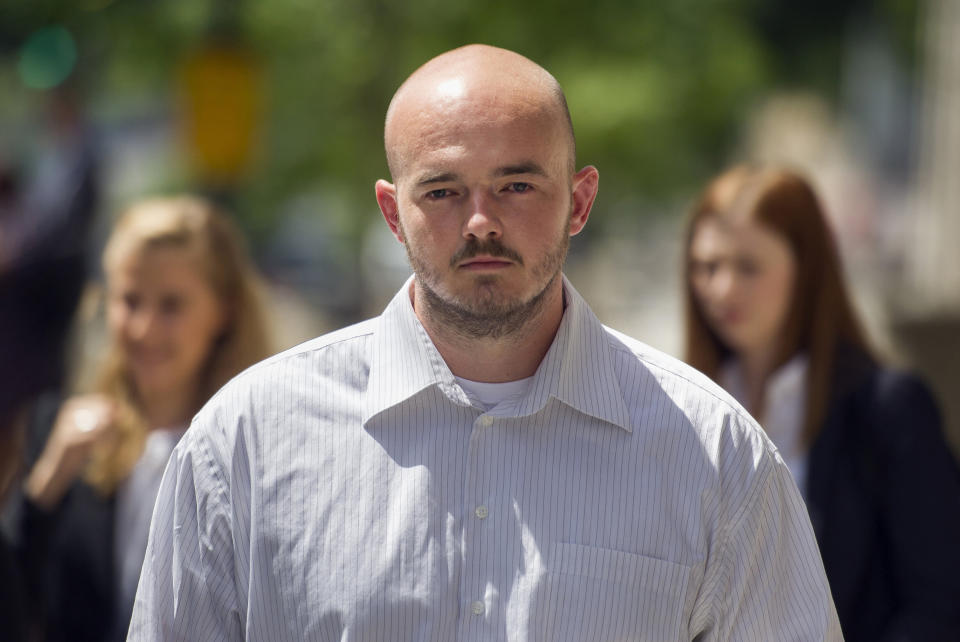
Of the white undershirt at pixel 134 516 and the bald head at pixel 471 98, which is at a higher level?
the bald head at pixel 471 98

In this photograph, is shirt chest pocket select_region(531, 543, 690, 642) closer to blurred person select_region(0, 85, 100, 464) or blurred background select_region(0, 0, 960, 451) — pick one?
blurred person select_region(0, 85, 100, 464)

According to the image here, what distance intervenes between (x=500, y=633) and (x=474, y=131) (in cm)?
86

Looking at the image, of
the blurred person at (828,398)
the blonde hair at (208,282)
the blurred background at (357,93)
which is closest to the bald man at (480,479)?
the blurred person at (828,398)

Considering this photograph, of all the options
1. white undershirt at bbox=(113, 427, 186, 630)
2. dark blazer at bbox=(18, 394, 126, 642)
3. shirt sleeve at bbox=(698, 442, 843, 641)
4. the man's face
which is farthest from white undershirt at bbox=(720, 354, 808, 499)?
dark blazer at bbox=(18, 394, 126, 642)

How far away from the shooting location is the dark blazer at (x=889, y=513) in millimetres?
3312

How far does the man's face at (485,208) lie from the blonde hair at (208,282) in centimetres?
191

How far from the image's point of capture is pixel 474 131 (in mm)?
2264

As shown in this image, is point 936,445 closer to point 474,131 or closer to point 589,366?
point 589,366

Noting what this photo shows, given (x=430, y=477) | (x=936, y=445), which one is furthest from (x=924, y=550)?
(x=430, y=477)

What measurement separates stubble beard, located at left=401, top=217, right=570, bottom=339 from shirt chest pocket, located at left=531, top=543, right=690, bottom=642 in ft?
1.34

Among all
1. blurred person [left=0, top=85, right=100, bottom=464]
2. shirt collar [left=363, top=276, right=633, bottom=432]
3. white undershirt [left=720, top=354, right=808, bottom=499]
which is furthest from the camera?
blurred person [left=0, top=85, right=100, bottom=464]

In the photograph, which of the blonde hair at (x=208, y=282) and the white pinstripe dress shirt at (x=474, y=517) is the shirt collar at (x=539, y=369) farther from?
the blonde hair at (x=208, y=282)

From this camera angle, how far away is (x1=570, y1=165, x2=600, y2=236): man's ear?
8.20ft

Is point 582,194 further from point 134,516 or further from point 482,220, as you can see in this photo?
point 134,516
